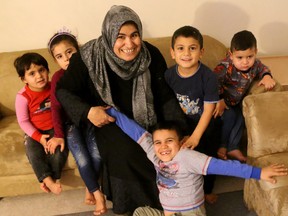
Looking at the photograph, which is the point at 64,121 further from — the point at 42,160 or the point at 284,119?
the point at 284,119

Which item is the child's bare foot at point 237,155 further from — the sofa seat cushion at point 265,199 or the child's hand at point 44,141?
the child's hand at point 44,141

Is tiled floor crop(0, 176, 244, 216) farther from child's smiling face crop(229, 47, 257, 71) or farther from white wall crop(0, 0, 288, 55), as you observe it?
white wall crop(0, 0, 288, 55)

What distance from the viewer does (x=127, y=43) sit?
1555 millimetres

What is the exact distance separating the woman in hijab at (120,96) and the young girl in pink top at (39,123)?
0.21m

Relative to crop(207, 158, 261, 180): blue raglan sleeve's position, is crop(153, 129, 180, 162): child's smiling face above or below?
above

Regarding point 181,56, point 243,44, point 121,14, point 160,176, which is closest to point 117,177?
point 160,176

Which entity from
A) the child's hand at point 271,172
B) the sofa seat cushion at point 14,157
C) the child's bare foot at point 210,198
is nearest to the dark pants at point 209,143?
the child's bare foot at point 210,198

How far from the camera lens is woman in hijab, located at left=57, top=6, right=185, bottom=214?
5.21ft

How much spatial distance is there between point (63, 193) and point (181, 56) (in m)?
1.21

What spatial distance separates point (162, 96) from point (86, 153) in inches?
21.4

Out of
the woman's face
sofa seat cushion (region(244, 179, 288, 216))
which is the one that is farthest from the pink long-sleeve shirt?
sofa seat cushion (region(244, 179, 288, 216))

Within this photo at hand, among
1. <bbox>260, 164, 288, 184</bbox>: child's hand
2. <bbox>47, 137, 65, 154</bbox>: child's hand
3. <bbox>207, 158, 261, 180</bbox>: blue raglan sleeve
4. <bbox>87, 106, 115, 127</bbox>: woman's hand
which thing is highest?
<bbox>87, 106, 115, 127</bbox>: woman's hand

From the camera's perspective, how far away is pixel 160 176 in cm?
154

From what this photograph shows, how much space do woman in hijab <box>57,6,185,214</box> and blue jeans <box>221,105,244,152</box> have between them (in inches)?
12.8
